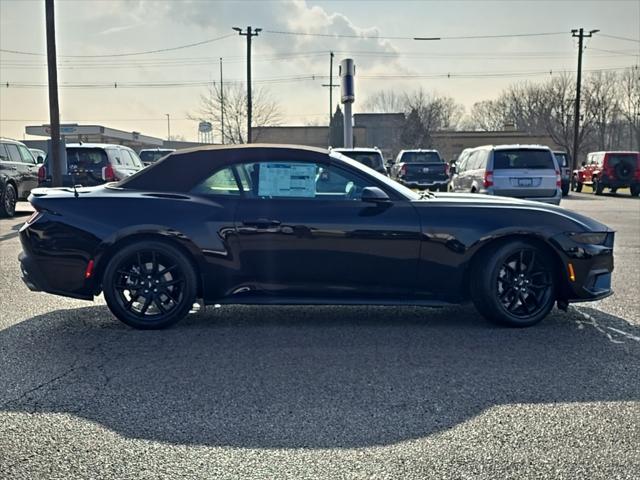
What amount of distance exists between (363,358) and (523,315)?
65.7 inches

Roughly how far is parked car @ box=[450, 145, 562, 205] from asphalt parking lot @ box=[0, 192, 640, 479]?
735 cm

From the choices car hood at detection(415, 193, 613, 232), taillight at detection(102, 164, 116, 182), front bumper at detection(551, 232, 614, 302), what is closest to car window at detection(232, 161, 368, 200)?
car hood at detection(415, 193, 613, 232)

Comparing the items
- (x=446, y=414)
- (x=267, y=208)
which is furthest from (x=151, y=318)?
(x=446, y=414)

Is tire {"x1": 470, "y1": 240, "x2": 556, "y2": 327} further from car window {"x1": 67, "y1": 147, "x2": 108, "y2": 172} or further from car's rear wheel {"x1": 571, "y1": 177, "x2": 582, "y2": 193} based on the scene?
car's rear wheel {"x1": 571, "y1": 177, "x2": 582, "y2": 193}

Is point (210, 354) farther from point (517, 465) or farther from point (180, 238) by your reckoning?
point (517, 465)

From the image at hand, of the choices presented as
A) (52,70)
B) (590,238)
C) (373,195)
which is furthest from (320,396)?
(52,70)

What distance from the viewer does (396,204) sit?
5355mm

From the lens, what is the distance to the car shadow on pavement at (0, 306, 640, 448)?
3.49m

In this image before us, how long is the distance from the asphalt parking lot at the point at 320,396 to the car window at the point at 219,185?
117cm

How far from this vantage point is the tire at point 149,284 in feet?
17.3

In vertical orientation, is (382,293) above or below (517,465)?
above

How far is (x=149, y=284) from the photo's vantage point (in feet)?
17.5

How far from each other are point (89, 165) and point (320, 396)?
41.3ft

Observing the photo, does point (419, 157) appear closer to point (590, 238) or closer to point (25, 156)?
point (25, 156)
